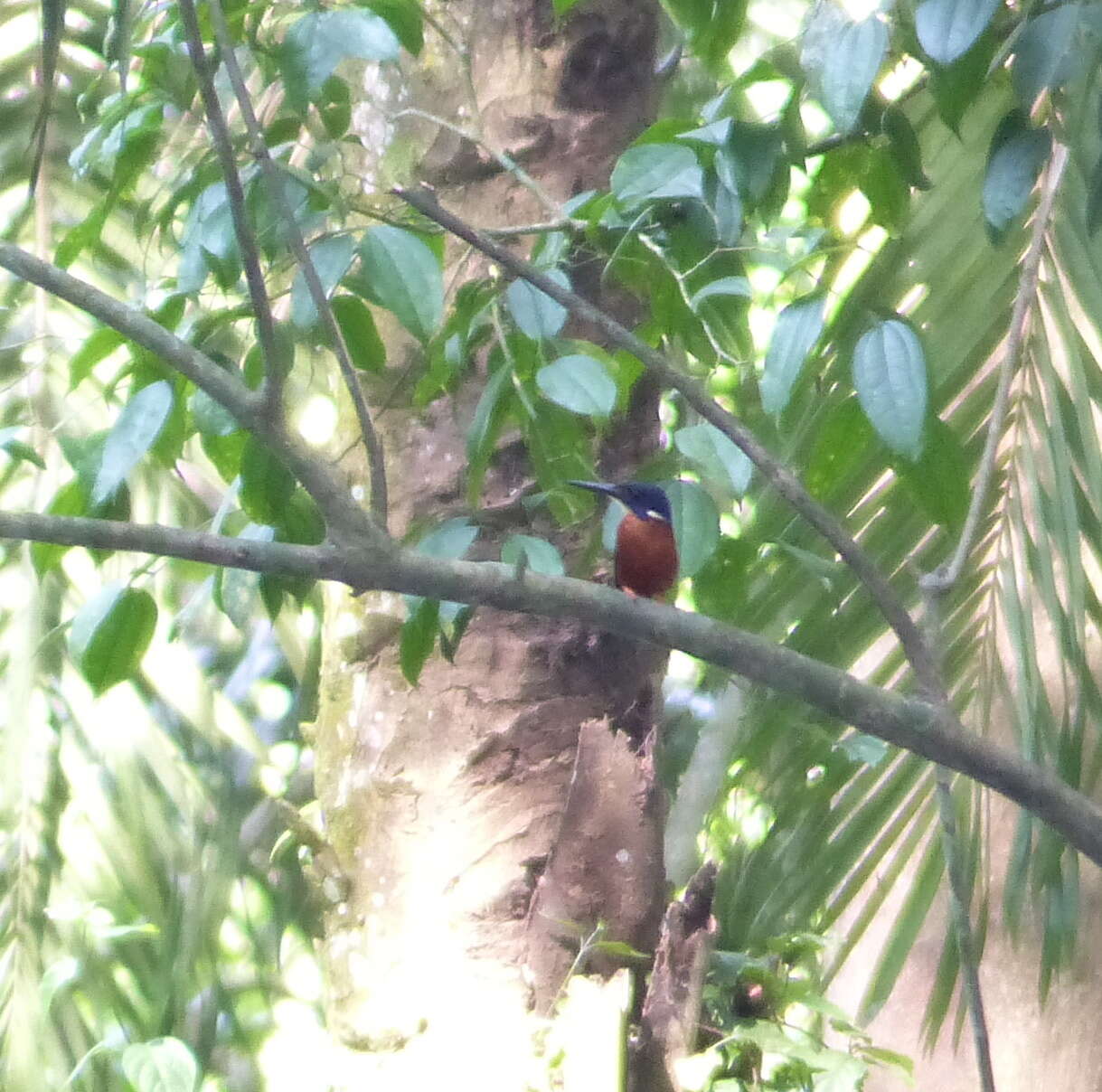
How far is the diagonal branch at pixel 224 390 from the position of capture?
106cm

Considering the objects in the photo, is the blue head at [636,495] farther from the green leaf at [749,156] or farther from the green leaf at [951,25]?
the green leaf at [951,25]

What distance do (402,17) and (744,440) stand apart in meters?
0.54

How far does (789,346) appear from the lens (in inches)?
39.3

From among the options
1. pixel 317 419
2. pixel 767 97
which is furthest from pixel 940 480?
pixel 317 419

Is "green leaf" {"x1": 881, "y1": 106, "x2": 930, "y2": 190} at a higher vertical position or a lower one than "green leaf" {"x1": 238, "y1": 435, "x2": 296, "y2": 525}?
higher

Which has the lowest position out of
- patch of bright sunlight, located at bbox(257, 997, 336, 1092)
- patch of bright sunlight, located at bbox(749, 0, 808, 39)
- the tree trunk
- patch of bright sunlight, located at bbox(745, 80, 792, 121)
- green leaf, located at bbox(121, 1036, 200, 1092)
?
patch of bright sunlight, located at bbox(257, 997, 336, 1092)

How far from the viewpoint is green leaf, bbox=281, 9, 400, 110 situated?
1.04m

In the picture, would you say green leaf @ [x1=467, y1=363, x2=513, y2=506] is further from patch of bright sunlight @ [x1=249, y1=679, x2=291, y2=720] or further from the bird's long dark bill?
patch of bright sunlight @ [x1=249, y1=679, x2=291, y2=720]

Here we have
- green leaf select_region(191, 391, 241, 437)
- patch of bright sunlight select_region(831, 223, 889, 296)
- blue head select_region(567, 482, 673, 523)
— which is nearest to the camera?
green leaf select_region(191, 391, 241, 437)

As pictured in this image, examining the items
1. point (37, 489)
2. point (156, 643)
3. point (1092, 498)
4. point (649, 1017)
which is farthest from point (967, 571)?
point (37, 489)

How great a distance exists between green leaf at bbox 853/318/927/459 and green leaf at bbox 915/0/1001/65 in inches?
8.2

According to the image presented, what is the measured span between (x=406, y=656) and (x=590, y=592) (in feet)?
1.05

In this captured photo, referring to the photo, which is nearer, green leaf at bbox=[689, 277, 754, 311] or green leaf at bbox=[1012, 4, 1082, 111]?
green leaf at bbox=[1012, 4, 1082, 111]

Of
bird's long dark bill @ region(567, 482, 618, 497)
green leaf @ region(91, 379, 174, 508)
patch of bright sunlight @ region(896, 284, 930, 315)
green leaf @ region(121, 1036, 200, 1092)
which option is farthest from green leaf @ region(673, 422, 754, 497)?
green leaf @ region(121, 1036, 200, 1092)
